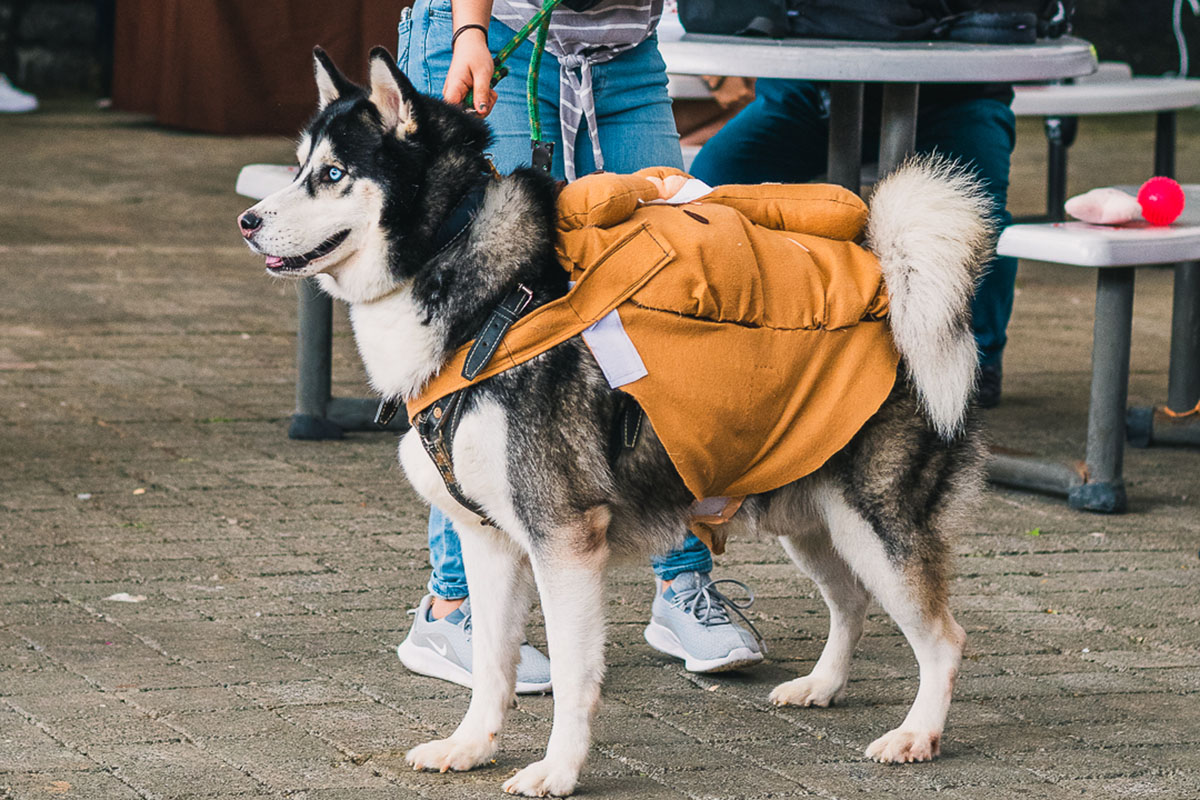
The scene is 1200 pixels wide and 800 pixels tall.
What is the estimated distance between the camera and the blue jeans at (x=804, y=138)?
520cm

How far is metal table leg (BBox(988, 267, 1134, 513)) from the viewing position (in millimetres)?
4777

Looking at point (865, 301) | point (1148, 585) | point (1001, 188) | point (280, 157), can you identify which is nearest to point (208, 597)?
point (865, 301)

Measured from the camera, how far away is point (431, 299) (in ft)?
9.16

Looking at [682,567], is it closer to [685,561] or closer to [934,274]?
[685,561]

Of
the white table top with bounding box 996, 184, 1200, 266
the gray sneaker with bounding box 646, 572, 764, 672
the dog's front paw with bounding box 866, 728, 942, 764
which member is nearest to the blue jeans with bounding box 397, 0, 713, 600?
the gray sneaker with bounding box 646, 572, 764, 672

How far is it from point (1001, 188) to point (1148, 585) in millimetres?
1783

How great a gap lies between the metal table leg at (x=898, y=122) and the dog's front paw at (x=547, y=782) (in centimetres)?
249

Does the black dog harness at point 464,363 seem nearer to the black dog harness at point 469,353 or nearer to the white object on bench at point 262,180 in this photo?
the black dog harness at point 469,353

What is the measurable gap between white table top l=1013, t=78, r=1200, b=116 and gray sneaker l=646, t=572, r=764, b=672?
3.46 meters

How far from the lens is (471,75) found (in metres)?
3.02

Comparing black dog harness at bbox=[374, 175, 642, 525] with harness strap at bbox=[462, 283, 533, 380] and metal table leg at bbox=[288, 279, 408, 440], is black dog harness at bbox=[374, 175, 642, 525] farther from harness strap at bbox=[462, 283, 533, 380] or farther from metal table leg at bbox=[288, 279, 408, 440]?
metal table leg at bbox=[288, 279, 408, 440]

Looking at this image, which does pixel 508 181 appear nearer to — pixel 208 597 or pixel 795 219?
pixel 795 219

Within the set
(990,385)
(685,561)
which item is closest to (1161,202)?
(990,385)

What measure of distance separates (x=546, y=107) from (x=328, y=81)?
0.65 meters
